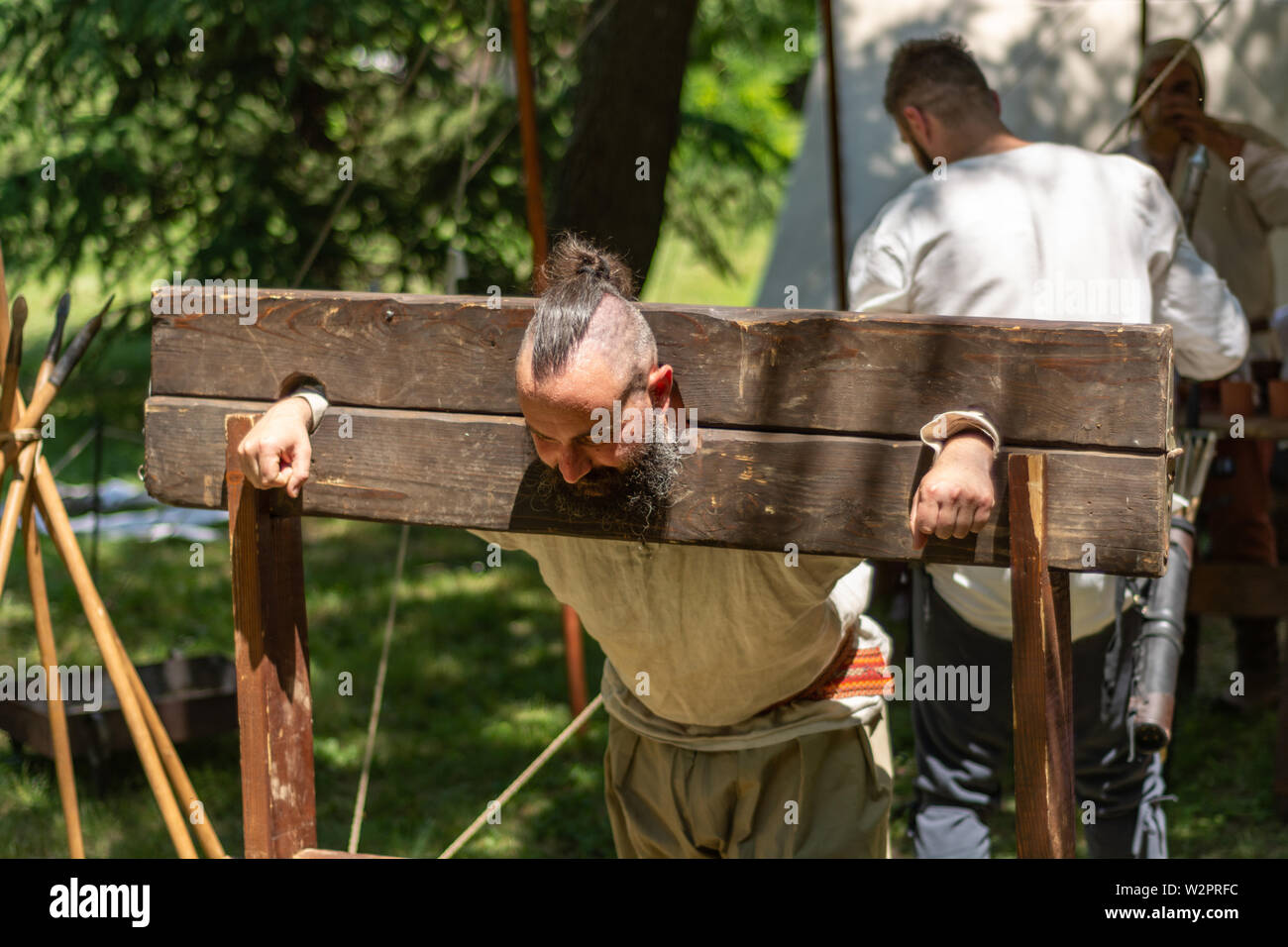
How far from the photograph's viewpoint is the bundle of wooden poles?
2.72m

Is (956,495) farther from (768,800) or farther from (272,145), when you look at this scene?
(272,145)

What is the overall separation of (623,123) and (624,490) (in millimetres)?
3158

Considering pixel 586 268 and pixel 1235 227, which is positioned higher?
pixel 1235 227

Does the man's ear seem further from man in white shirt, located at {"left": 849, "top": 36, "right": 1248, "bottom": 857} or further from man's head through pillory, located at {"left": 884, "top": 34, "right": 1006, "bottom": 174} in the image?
man's head through pillory, located at {"left": 884, "top": 34, "right": 1006, "bottom": 174}

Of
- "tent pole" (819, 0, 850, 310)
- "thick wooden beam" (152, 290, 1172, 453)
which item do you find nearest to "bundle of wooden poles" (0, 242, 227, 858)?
"thick wooden beam" (152, 290, 1172, 453)

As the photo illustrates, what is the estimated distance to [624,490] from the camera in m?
1.94

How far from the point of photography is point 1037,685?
6.08 ft

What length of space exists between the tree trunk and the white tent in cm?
118

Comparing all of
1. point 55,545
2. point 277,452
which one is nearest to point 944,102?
point 277,452

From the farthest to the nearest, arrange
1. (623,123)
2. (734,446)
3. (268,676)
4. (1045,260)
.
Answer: (623,123) → (1045,260) → (268,676) → (734,446)

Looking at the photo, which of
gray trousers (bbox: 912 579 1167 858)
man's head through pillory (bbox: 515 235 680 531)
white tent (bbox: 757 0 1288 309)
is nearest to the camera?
man's head through pillory (bbox: 515 235 680 531)

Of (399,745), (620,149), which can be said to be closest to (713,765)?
(399,745)

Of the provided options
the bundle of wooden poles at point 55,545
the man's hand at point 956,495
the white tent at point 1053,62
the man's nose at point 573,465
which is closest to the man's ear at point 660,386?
the man's nose at point 573,465

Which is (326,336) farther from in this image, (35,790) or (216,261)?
(216,261)
